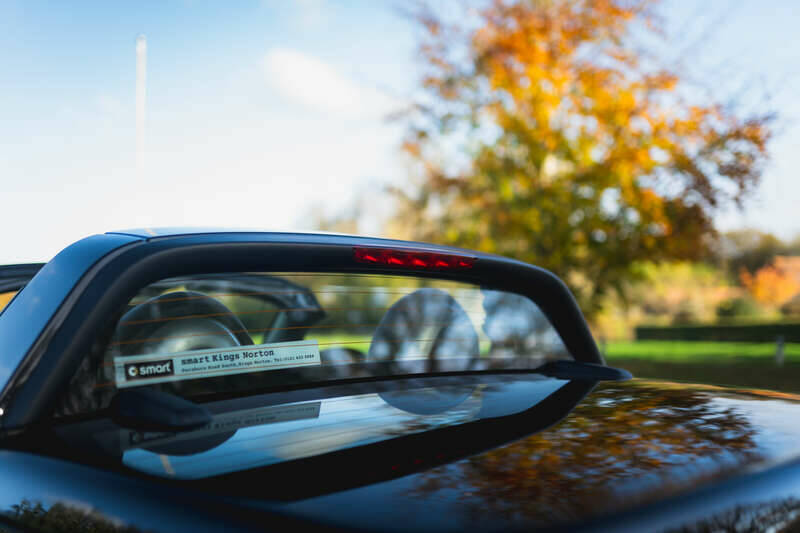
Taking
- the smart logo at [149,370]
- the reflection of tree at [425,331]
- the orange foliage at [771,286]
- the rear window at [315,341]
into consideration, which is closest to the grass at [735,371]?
the rear window at [315,341]

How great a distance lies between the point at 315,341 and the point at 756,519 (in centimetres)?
125

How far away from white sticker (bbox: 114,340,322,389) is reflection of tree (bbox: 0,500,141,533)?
345 millimetres

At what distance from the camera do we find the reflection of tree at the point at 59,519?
1.32m

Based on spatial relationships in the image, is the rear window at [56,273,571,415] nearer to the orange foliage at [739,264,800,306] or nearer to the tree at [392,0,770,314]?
the tree at [392,0,770,314]

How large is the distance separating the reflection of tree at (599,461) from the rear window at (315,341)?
0.74m

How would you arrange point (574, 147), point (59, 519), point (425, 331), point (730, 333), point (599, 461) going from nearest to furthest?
point (599, 461)
point (59, 519)
point (425, 331)
point (574, 147)
point (730, 333)

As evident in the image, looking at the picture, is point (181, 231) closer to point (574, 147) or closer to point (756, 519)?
point (756, 519)

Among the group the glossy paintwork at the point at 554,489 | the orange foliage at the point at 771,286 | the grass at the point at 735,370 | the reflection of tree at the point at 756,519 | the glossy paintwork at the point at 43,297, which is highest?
the orange foliage at the point at 771,286

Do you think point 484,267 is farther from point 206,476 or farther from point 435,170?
point 435,170

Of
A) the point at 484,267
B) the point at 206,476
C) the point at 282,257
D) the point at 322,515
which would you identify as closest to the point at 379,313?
the point at 484,267

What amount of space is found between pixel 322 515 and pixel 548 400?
3.37 ft

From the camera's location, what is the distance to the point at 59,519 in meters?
1.43

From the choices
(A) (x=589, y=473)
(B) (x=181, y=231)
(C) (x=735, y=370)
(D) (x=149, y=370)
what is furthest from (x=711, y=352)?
(A) (x=589, y=473)

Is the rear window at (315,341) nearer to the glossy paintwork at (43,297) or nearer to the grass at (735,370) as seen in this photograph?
the glossy paintwork at (43,297)
